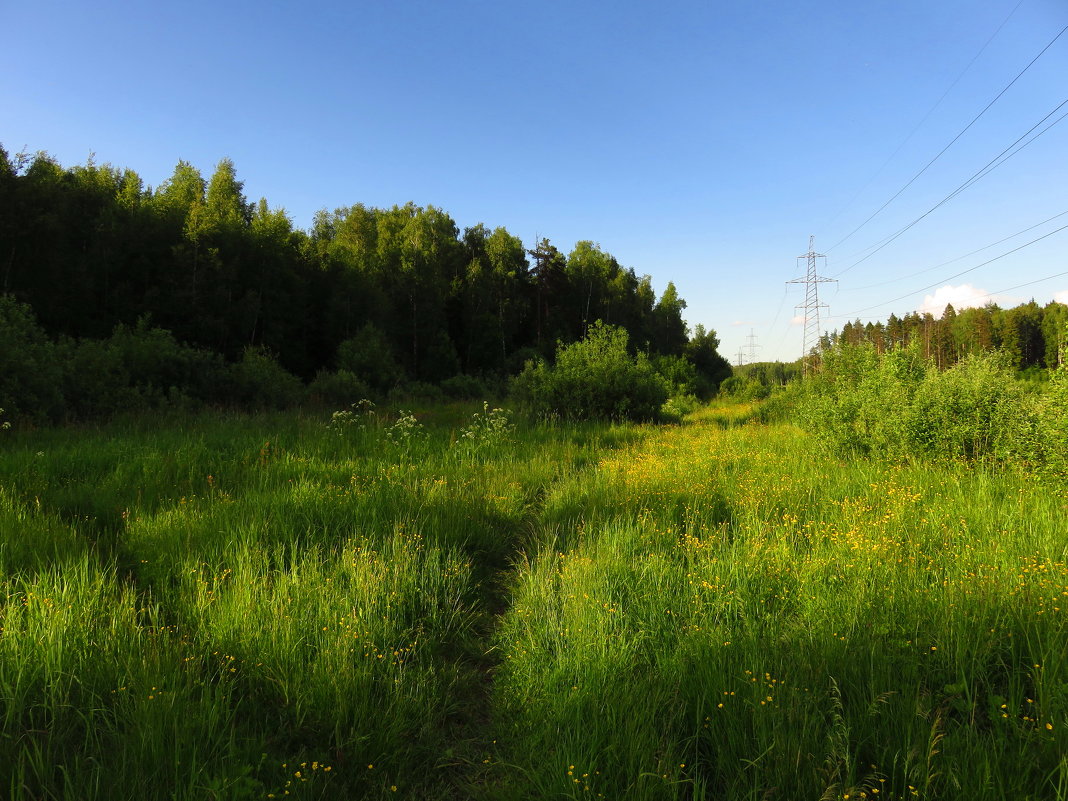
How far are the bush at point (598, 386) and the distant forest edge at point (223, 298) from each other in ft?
5.89

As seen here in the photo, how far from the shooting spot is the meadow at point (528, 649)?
2.15 m

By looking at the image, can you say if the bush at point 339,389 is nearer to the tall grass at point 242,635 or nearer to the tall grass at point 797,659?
the tall grass at point 242,635

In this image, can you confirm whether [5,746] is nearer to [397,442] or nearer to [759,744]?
[759,744]

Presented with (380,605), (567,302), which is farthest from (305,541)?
(567,302)

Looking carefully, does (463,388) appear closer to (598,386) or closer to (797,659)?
(598,386)

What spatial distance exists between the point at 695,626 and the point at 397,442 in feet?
22.9

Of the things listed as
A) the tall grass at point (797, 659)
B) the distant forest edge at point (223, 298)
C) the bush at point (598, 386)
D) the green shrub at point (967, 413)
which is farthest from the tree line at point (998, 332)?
the tall grass at point (797, 659)

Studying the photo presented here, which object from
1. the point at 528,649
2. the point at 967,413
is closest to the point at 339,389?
the point at 528,649

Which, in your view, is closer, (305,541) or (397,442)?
(305,541)

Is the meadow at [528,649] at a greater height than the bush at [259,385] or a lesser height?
lesser

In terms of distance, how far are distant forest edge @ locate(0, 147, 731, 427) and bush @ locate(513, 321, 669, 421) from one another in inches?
70.7

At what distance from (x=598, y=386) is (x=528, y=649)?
14.4m

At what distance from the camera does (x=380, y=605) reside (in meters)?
3.44

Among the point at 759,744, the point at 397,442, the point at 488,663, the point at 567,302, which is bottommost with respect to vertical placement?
the point at 488,663
